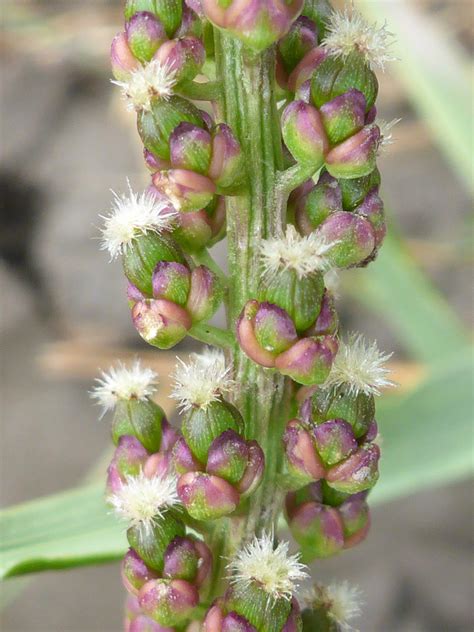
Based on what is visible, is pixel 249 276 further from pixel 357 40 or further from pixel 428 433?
pixel 428 433

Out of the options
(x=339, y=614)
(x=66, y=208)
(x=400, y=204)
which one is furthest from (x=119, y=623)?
(x=339, y=614)

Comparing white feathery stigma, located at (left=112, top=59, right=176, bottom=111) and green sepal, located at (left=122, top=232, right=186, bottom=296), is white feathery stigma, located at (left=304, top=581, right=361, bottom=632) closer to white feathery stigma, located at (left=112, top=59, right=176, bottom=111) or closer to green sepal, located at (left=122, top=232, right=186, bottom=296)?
green sepal, located at (left=122, top=232, right=186, bottom=296)

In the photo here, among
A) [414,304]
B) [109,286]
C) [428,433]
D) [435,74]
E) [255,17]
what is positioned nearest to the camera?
[255,17]

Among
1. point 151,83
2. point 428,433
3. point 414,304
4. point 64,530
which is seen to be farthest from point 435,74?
point 151,83

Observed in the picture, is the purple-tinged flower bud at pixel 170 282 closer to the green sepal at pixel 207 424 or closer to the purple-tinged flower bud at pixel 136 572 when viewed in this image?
the green sepal at pixel 207 424

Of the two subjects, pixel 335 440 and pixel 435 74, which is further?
pixel 435 74

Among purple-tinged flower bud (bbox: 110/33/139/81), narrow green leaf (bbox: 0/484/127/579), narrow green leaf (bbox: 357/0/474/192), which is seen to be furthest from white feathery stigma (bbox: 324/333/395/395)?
narrow green leaf (bbox: 357/0/474/192)

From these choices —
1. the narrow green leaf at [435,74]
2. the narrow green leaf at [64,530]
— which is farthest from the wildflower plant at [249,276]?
the narrow green leaf at [435,74]
